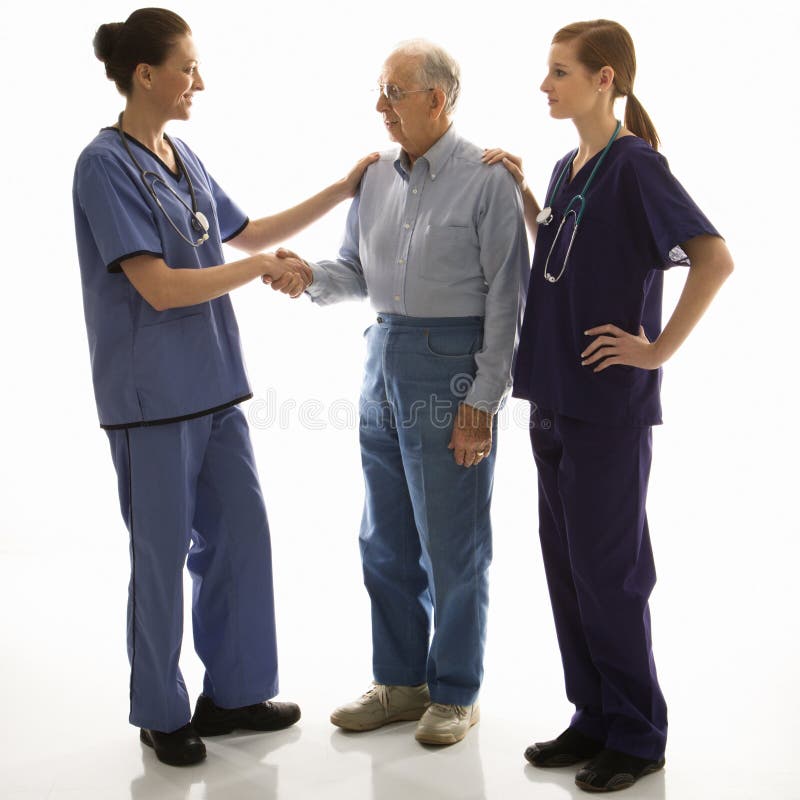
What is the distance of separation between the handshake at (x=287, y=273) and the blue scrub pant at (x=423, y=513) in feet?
0.68

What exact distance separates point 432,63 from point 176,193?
25.8 inches

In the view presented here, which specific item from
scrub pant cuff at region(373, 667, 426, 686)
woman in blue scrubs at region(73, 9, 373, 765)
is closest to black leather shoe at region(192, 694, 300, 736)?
woman in blue scrubs at region(73, 9, 373, 765)

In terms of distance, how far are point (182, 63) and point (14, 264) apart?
73.0 inches

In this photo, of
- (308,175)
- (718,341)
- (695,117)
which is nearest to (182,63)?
(308,175)

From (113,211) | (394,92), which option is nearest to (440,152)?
(394,92)

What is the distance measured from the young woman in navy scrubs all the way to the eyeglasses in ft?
0.77

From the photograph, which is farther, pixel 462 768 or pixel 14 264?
pixel 14 264

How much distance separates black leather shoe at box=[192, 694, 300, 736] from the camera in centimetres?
268

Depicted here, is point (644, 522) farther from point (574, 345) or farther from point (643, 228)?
point (643, 228)

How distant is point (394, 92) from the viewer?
2.44m

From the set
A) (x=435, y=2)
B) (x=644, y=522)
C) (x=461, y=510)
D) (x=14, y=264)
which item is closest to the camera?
(x=644, y=522)

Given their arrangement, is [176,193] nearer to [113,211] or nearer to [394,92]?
[113,211]

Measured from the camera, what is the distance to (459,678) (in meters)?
2.63

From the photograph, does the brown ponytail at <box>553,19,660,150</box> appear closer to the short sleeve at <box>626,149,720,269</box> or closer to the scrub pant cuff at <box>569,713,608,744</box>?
the short sleeve at <box>626,149,720,269</box>
